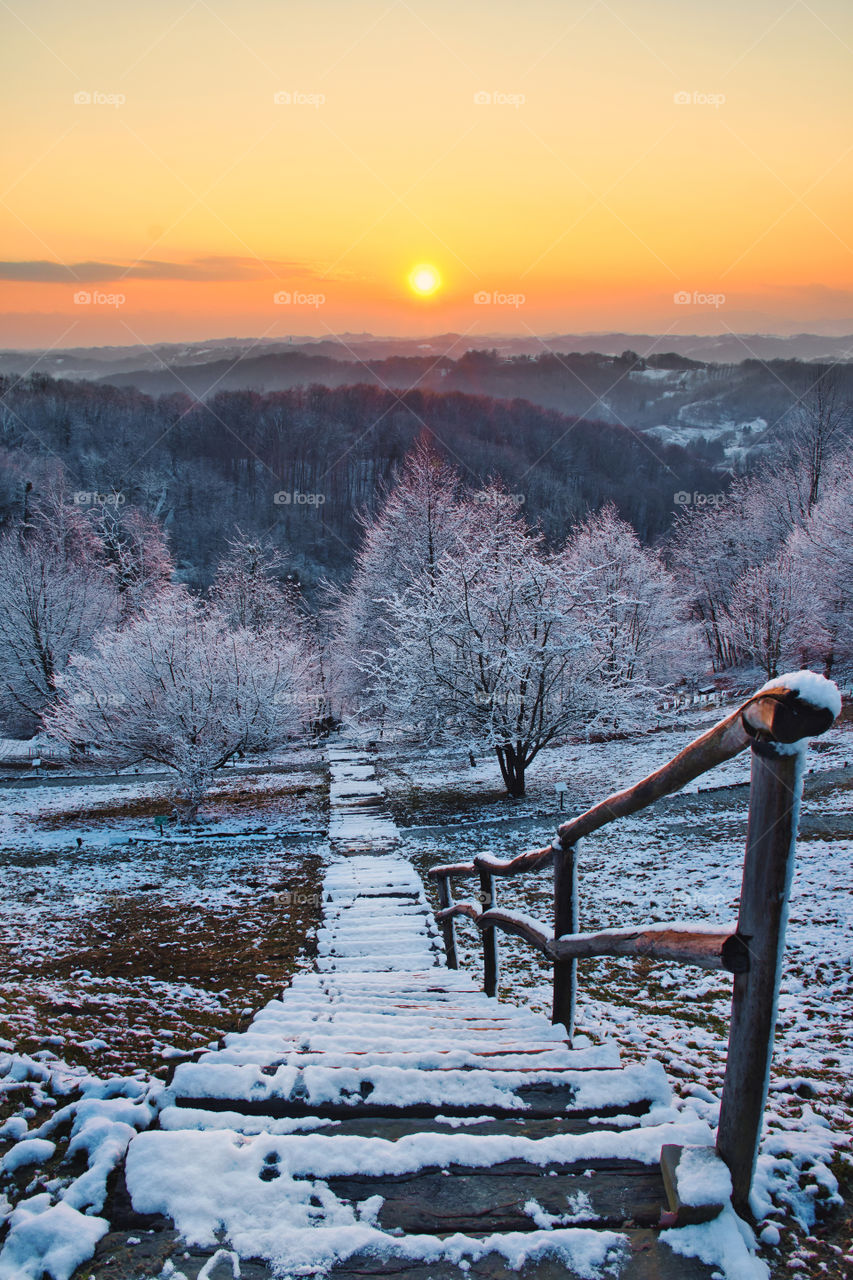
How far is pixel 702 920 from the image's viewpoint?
340 inches

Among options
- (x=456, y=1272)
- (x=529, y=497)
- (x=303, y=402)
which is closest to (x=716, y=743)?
(x=456, y=1272)

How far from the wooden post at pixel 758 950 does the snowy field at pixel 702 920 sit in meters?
0.23

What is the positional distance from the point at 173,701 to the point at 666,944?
1445 cm

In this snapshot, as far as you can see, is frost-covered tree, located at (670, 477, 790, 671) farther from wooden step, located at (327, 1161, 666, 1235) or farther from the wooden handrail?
wooden step, located at (327, 1161, 666, 1235)

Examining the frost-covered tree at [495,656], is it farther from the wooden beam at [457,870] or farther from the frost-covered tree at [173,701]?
the wooden beam at [457,870]

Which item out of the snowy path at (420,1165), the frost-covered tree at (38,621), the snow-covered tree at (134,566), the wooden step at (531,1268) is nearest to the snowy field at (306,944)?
the snowy path at (420,1165)

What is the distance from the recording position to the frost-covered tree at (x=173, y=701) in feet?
51.7

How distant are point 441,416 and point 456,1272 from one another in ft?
437

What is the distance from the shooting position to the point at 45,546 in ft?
111

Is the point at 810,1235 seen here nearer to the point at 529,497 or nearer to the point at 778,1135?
the point at 778,1135

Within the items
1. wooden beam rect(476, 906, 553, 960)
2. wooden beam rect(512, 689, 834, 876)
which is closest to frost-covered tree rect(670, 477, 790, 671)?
wooden beam rect(476, 906, 553, 960)

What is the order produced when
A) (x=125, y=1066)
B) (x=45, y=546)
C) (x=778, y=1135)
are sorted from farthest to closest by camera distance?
(x=45, y=546)
(x=125, y=1066)
(x=778, y=1135)

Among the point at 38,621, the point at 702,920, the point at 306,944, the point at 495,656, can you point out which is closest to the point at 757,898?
the point at 702,920

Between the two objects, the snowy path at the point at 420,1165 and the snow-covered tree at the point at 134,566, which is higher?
the snow-covered tree at the point at 134,566
